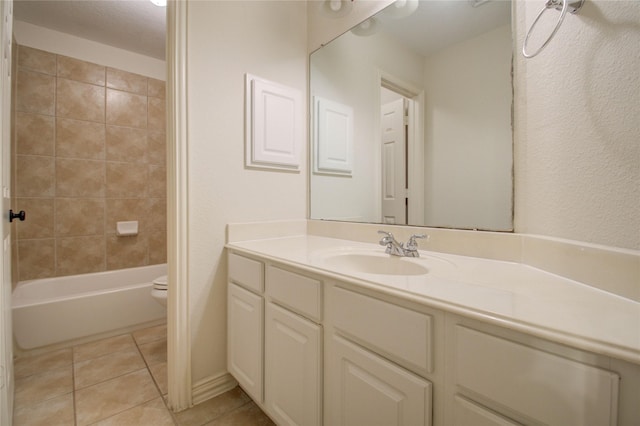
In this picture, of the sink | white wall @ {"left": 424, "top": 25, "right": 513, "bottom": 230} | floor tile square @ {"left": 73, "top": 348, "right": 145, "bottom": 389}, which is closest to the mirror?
white wall @ {"left": 424, "top": 25, "right": 513, "bottom": 230}

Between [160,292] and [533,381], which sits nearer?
[533,381]

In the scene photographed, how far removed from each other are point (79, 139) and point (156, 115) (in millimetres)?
678

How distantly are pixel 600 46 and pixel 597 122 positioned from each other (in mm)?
175

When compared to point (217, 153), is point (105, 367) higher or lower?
lower

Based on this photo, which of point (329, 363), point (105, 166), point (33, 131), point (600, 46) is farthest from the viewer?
point (105, 166)

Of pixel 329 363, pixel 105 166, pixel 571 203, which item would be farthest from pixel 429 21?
pixel 105 166

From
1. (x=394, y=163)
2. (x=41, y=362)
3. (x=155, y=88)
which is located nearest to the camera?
(x=394, y=163)

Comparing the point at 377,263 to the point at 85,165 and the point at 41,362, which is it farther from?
the point at 85,165

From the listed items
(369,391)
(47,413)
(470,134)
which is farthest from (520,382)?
(47,413)

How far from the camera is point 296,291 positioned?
980mm

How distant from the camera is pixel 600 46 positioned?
63 centimetres

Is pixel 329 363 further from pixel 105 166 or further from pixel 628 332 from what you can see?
pixel 105 166

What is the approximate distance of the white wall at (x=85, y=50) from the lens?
2146 millimetres

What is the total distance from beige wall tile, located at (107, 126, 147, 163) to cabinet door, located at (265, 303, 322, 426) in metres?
2.36
